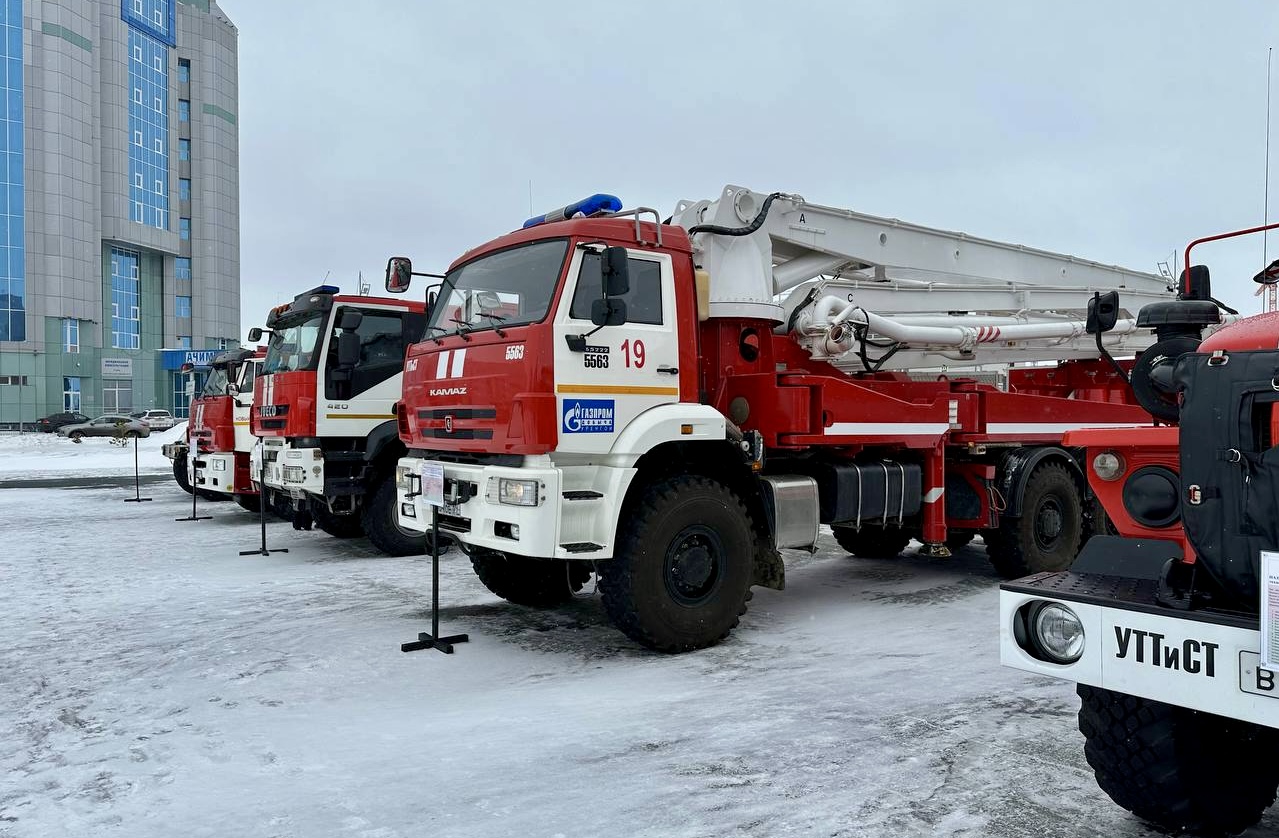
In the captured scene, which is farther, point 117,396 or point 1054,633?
point 117,396

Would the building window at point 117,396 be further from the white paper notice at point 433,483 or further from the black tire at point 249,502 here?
the white paper notice at point 433,483

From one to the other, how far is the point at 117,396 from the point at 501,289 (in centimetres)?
5703

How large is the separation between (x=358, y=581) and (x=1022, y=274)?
732 cm

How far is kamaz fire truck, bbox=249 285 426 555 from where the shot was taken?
975cm

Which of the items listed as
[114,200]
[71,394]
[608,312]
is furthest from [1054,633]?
[114,200]

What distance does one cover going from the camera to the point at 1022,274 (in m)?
9.35

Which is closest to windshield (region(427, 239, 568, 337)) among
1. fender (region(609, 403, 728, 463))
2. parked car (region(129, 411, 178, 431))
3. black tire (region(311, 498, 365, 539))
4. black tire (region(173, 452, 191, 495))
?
fender (region(609, 403, 728, 463))

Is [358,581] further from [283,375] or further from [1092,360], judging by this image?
[1092,360]

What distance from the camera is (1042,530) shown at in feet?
27.4

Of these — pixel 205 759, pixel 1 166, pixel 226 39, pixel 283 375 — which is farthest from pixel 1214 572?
pixel 226 39

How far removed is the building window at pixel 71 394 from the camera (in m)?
50.7

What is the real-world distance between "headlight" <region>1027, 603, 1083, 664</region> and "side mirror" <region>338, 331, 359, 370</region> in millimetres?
8305

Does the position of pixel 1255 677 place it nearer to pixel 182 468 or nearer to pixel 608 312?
pixel 608 312

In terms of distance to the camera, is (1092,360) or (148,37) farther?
(148,37)
